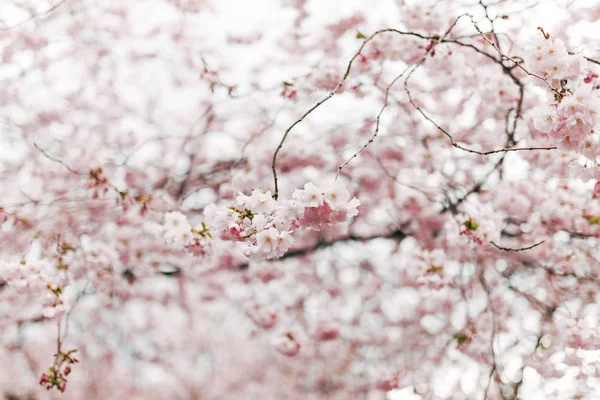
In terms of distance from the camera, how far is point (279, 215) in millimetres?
1732

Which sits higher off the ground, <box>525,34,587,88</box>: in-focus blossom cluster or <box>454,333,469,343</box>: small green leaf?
<box>525,34,587,88</box>: in-focus blossom cluster

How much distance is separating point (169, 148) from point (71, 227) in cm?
151

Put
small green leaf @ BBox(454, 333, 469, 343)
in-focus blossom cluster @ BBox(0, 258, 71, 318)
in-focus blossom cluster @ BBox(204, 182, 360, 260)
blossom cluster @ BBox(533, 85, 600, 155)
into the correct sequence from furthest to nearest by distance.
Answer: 1. small green leaf @ BBox(454, 333, 469, 343)
2. in-focus blossom cluster @ BBox(0, 258, 71, 318)
3. in-focus blossom cluster @ BBox(204, 182, 360, 260)
4. blossom cluster @ BBox(533, 85, 600, 155)

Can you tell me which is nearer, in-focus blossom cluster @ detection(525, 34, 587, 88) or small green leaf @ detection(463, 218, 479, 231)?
in-focus blossom cluster @ detection(525, 34, 587, 88)

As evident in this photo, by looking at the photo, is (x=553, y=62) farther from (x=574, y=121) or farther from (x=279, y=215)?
(x=279, y=215)

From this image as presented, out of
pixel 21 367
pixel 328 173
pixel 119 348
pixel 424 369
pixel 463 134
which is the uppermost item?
pixel 463 134

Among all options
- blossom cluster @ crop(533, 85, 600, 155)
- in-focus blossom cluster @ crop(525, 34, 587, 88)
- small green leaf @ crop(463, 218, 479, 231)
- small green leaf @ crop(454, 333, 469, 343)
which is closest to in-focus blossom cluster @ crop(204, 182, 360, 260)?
blossom cluster @ crop(533, 85, 600, 155)

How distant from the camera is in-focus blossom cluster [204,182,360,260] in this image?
170 cm

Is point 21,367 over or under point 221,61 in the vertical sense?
under

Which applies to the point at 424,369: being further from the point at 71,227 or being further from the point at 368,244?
the point at 71,227

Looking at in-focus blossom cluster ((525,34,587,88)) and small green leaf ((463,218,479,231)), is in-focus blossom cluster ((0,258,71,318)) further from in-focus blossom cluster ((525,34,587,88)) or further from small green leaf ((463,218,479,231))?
in-focus blossom cluster ((525,34,587,88))

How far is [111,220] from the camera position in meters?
4.39

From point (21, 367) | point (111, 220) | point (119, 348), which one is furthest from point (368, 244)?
point (21, 367)

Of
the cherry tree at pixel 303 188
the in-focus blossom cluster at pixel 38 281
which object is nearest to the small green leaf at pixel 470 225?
the cherry tree at pixel 303 188
